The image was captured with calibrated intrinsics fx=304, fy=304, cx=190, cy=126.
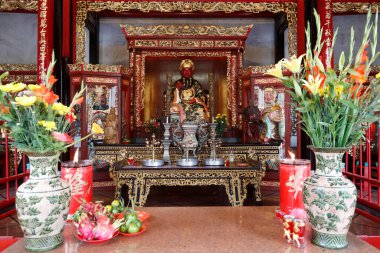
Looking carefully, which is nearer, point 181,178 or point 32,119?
point 32,119

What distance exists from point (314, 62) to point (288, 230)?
21.4 inches

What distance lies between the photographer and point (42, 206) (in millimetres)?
921

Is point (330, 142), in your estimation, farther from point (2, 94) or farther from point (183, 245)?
point (2, 94)

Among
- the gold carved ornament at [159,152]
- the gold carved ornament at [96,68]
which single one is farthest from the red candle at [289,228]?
the gold carved ornament at [96,68]

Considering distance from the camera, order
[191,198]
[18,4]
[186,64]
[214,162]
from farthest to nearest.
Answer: [186,64]
[18,4]
[191,198]
[214,162]

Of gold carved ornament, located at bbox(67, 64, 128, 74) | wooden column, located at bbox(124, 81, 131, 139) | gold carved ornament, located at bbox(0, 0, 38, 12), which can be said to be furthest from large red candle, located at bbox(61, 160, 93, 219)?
gold carved ornament, located at bbox(0, 0, 38, 12)

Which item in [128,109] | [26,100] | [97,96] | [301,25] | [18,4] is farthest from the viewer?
[128,109]

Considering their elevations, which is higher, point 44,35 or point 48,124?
point 44,35

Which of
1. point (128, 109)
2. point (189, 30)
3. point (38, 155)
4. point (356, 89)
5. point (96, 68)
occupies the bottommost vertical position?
point (38, 155)

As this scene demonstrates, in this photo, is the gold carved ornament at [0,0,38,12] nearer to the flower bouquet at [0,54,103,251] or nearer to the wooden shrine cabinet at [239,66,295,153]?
the wooden shrine cabinet at [239,66,295,153]

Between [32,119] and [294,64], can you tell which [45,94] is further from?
[294,64]

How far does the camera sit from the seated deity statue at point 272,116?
5582mm

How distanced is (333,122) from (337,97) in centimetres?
8

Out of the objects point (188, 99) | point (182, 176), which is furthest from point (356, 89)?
point (188, 99)
